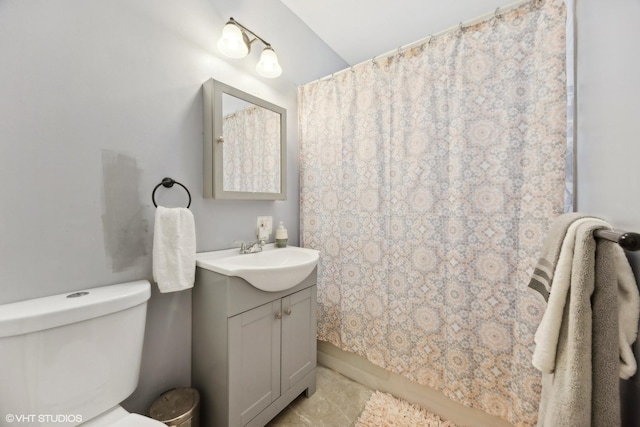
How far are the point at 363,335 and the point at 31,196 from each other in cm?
173

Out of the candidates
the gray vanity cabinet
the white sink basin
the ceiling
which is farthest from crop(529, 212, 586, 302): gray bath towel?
the ceiling

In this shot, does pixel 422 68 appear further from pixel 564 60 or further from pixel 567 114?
pixel 567 114

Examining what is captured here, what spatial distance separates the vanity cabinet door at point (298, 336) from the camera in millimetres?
1328

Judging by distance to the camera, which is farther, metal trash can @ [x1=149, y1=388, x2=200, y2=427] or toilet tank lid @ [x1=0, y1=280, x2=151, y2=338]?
metal trash can @ [x1=149, y1=388, x2=200, y2=427]

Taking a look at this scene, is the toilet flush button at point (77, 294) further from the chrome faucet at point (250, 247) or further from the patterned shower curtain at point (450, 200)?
the patterned shower curtain at point (450, 200)

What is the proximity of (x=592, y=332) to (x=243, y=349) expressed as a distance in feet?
3.83

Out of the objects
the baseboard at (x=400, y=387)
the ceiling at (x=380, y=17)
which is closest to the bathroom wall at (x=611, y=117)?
the baseboard at (x=400, y=387)

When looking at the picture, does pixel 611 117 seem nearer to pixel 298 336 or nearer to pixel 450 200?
pixel 450 200

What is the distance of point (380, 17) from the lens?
1.82 meters

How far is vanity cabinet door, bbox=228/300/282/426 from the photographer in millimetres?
1090

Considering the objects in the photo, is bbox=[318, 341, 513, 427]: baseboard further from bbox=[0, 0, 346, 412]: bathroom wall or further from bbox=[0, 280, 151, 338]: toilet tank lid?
bbox=[0, 280, 151, 338]: toilet tank lid

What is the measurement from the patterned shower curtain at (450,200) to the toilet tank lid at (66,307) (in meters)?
1.16

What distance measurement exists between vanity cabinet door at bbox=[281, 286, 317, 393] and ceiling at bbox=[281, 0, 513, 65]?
6.43 ft

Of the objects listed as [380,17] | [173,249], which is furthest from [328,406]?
[380,17]
